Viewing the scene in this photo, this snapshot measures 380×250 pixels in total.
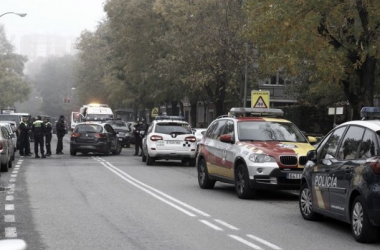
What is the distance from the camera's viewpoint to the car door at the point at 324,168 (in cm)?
1088

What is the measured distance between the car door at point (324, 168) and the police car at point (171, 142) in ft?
50.7

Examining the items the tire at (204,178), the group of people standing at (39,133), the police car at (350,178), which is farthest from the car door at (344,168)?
the group of people standing at (39,133)

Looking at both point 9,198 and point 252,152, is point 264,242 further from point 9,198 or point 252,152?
point 9,198

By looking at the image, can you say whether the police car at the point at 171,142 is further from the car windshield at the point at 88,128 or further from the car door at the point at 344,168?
the car door at the point at 344,168

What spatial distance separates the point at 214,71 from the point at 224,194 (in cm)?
2061

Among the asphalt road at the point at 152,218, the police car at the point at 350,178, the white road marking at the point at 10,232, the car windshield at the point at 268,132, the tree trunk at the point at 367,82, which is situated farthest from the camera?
the tree trunk at the point at 367,82

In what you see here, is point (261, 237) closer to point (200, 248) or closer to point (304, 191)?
point (200, 248)

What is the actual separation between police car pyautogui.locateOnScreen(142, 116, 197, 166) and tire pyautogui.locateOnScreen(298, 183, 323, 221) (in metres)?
14.8

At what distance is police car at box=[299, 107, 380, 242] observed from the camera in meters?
9.39

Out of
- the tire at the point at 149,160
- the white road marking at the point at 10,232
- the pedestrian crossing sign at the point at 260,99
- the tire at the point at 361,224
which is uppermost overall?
the pedestrian crossing sign at the point at 260,99

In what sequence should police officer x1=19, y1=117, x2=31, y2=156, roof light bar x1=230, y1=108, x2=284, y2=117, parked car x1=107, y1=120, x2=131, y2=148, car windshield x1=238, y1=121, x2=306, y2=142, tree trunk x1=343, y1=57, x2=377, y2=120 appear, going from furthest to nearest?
parked car x1=107, y1=120, x2=131, y2=148 < police officer x1=19, y1=117, x2=31, y2=156 < tree trunk x1=343, y1=57, x2=377, y2=120 < roof light bar x1=230, y1=108, x2=284, y2=117 < car windshield x1=238, y1=121, x2=306, y2=142

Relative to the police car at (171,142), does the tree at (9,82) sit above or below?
above

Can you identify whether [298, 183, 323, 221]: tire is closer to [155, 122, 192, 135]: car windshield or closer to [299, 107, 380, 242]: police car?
[299, 107, 380, 242]: police car

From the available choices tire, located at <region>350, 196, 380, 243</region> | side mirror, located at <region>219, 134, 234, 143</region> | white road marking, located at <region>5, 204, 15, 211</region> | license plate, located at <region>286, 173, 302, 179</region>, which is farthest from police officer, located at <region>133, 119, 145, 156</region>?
tire, located at <region>350, 196, 380, 243</region>
